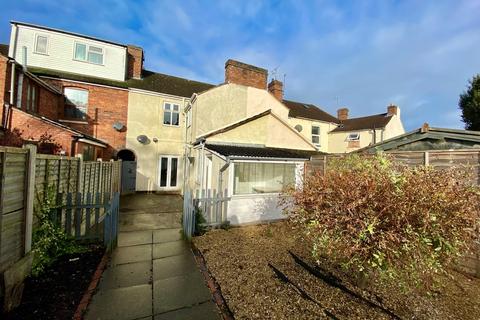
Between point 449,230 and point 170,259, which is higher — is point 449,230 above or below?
above

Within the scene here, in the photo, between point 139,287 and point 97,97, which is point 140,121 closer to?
point 97,97

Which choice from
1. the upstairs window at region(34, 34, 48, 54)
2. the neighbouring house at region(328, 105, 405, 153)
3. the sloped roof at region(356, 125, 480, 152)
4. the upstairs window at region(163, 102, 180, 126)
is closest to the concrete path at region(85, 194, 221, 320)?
the sloped roof at region(356, 125, 480, 152)

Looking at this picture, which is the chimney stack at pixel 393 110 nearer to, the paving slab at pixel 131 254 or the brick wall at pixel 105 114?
the brick wall at pixel 105 114

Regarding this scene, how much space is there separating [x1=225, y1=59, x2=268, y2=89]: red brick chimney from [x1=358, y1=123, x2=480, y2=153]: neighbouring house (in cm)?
820

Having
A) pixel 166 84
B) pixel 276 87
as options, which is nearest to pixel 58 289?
pixel 166 84

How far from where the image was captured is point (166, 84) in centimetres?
1691

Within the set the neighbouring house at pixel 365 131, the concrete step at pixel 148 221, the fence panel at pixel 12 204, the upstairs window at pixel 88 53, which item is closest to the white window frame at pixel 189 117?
the concrete step at pixel 148 221

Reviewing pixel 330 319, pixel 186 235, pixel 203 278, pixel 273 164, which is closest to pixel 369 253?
pixel 330 319

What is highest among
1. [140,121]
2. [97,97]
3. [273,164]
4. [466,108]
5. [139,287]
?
[466,108]

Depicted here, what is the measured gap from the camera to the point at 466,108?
18578 mm

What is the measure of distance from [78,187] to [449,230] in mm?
7658

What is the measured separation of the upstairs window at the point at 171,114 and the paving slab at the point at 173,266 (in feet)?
38.6

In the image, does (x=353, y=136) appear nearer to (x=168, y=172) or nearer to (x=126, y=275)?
(x=168, y=172)

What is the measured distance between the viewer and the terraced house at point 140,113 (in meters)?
9.98
